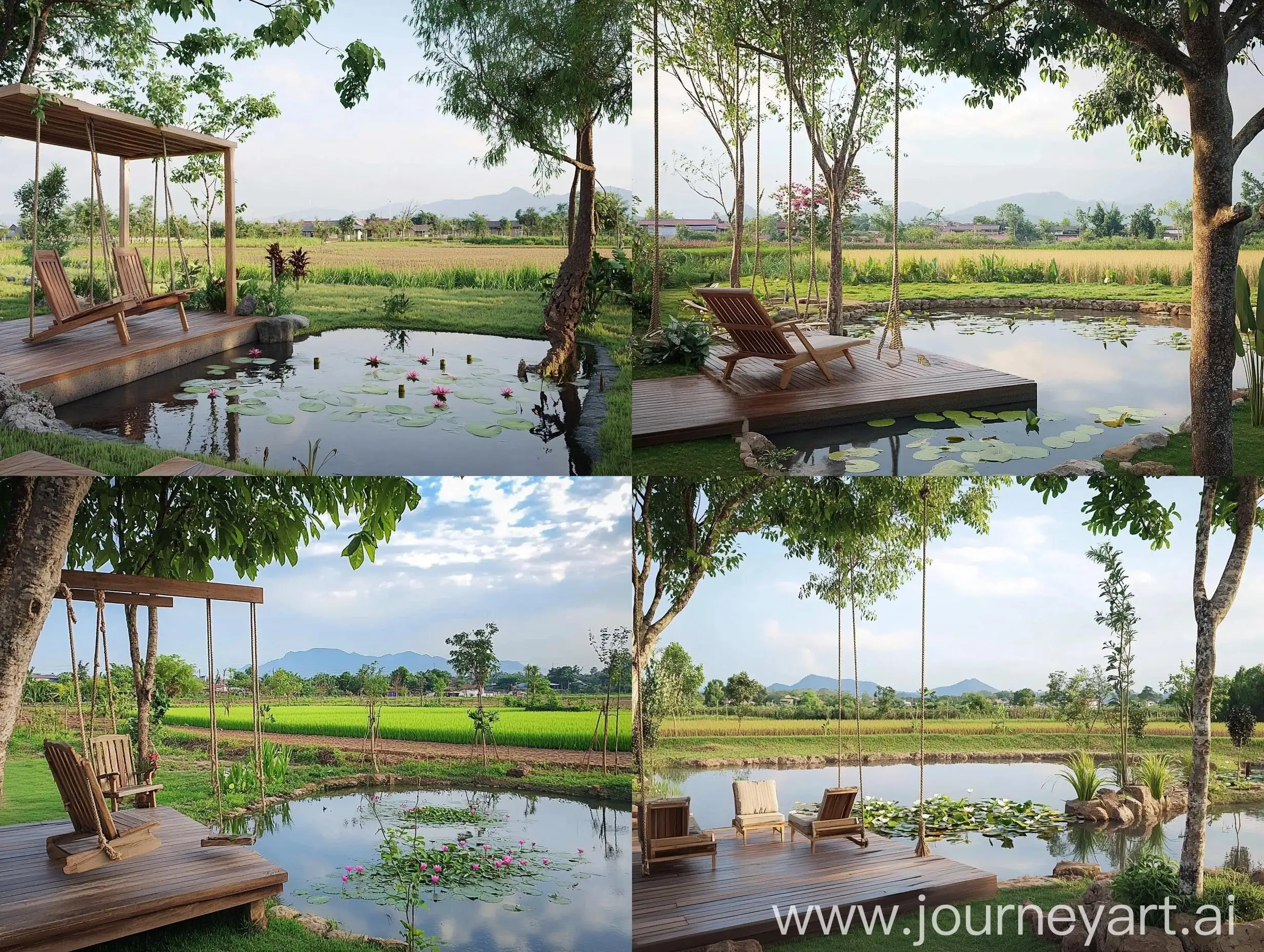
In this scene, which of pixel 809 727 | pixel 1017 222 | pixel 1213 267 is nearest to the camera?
pixel 1213 267

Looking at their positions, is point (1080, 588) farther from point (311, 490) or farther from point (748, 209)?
point (311, 490)

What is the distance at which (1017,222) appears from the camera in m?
12.7

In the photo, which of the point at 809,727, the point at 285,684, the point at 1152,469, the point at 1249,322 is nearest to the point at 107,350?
the point at 1152,469

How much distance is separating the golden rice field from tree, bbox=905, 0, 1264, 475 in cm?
745

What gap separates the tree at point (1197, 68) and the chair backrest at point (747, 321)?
1953mm

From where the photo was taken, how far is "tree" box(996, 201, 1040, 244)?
41.7 feet

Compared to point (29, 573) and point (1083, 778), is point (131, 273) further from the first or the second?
point (1083, 778)

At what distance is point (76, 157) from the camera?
33.3ft

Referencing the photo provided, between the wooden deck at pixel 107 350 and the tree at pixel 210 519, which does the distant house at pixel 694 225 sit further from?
the tree at pixel 210 519

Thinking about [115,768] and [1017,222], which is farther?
[1017,222]

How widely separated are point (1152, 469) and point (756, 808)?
3919mm

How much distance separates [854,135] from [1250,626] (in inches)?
251

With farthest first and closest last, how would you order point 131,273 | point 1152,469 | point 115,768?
1. point 131,273
2. point 115,768
3. point 1152,469

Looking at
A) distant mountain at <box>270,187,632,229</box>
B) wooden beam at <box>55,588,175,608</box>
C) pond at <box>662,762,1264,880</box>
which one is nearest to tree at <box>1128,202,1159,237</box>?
pond at <box>662,762,1264,880</box>
